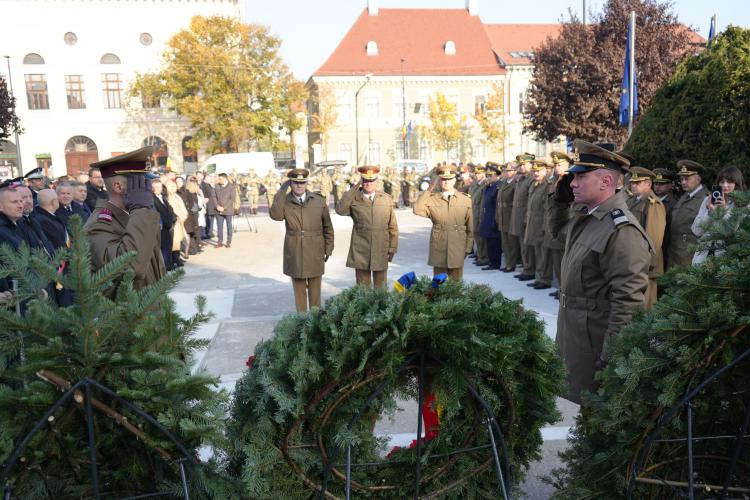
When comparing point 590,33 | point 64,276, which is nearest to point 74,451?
point 64,276

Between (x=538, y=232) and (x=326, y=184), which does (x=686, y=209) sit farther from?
(x=326, y=184)

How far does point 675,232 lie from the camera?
23.0 ft

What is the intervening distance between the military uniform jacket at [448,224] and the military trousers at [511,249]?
3420mm

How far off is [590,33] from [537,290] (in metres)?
13.3

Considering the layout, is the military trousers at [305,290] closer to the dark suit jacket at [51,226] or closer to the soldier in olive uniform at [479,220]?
→ the dark suit jacket at [51,226]

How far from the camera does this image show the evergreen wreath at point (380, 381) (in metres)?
2.30

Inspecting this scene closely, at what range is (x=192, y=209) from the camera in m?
14.4

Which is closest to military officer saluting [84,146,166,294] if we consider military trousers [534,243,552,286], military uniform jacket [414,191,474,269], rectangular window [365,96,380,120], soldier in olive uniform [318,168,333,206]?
military uniform jacket [414,191,474,269]

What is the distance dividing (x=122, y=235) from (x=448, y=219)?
491 centimetres

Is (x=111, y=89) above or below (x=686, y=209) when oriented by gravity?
above

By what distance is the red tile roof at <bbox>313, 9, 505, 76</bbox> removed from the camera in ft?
171

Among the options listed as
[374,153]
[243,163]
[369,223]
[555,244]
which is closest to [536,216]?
[555,244]

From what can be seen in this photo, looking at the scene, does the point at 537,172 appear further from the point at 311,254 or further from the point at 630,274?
the point at 630,274

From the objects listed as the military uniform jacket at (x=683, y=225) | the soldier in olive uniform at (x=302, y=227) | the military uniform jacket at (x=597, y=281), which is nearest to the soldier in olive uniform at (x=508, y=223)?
the military uniform jacket at (x=683, y=225)
